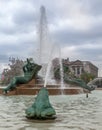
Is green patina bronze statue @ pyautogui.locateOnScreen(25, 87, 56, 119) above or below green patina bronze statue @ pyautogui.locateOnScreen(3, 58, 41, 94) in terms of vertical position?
below

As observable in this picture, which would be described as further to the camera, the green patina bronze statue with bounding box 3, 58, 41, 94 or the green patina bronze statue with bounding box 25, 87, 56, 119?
the green patina bronze statue with bounding box 3, 58, 41, 94

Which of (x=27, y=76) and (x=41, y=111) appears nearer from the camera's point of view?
(x=41, y=111)

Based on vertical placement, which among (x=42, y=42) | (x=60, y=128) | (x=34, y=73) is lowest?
(x=60, y=128)

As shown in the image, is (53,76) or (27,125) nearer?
(27,125)

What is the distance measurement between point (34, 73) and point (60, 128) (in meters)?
19.6

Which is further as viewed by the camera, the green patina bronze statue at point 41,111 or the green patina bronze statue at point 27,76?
the green patina bronze statue at point 27,76

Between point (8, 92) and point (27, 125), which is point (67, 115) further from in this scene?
point (8, 92)

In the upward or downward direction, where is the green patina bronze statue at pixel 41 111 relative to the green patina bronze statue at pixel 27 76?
downward

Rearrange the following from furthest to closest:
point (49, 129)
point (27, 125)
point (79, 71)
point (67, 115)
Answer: point (79, 71), point (67, 115), point (27, 125), point (49, 129)

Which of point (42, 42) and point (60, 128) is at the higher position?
point (42, 42)

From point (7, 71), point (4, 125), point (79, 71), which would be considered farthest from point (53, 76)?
point (79, 71)

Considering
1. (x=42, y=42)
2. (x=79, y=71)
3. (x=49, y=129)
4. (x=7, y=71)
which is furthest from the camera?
(x=79, y=71)

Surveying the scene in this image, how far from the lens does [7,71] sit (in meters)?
88.1

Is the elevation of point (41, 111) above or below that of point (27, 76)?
below
